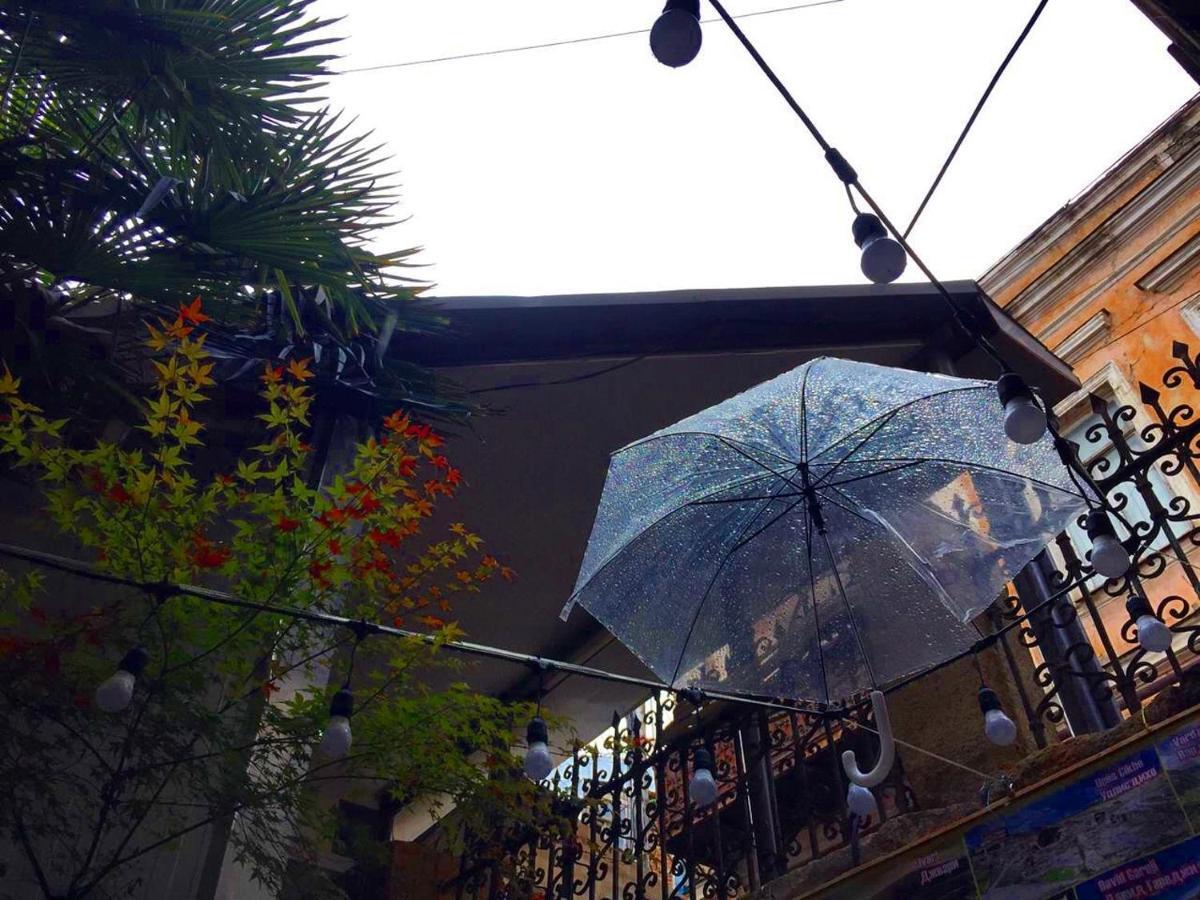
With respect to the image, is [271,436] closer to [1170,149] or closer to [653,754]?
[653,754]

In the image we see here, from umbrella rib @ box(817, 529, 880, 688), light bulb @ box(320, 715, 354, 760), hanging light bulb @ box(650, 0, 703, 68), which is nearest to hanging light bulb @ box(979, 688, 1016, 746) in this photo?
umbrella rib @ box(817, 529, 880, 688)

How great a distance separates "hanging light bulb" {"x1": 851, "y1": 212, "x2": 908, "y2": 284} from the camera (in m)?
2.81

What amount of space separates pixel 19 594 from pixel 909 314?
5.43 meters

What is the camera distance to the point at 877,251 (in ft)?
9.22

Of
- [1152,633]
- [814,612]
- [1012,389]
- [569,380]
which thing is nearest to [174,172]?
[569,380]

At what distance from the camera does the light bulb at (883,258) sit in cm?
281

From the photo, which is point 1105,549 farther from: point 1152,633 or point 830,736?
point 830,736

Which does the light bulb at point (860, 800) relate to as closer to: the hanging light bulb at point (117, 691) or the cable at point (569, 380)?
the hanging light bulb at point (117, 691)

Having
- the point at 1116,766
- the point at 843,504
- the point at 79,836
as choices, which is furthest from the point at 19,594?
the point at 1116,766

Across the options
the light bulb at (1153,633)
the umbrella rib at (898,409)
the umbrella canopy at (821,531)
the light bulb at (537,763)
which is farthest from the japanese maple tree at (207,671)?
the light bulb at (1153,633)

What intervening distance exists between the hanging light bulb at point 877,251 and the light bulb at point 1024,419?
50 cm

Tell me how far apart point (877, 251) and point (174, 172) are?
14.9ft

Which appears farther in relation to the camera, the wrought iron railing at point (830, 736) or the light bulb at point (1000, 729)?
the wrought iron railing at point (830, 736)

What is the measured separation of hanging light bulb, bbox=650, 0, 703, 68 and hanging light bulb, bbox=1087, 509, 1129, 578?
2021mm
